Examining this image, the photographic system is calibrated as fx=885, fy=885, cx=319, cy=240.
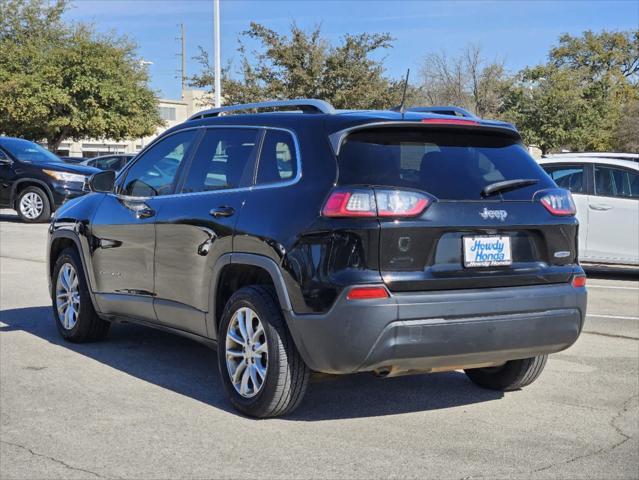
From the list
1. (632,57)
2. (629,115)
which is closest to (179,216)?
(629,115)

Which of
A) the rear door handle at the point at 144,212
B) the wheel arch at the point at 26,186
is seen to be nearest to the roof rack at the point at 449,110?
the rear door handle at the point at 144,212

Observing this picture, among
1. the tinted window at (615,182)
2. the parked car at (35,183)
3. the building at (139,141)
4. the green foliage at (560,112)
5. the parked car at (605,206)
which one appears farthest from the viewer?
the building at (139,141)

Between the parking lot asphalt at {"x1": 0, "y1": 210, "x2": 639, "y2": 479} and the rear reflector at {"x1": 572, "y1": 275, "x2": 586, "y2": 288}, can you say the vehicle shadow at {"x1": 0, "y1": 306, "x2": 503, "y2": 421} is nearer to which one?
the parking lot asphalt at {"x1": 0, "y1": 210, "x2": 639, "y2": 479}

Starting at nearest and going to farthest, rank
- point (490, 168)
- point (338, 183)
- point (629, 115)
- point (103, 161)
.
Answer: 1. point (338, 183)
2. point (490, 168)
3. point (103, 161)
4. point (629, 115)

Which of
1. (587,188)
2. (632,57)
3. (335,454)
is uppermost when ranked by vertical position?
(632,57)

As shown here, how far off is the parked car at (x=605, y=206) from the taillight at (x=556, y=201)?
7.28m

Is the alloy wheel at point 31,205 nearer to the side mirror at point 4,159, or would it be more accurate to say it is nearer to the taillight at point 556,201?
the side mirror at point 4,159

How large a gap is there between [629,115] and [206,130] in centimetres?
4832

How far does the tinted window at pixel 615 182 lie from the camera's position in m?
12.3

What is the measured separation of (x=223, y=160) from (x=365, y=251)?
62.2 inches

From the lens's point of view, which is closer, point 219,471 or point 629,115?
point 219,471

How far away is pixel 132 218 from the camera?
6520 mm

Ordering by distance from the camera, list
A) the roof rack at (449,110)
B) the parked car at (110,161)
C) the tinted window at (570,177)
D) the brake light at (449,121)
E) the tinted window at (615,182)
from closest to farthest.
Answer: the brake light at (449,121) → the roof rack at (449,110) → the tinted window at (615,182) → the tinted window at (570,177) → the parked car at (110,161)

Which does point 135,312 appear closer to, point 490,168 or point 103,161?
point 490,168
